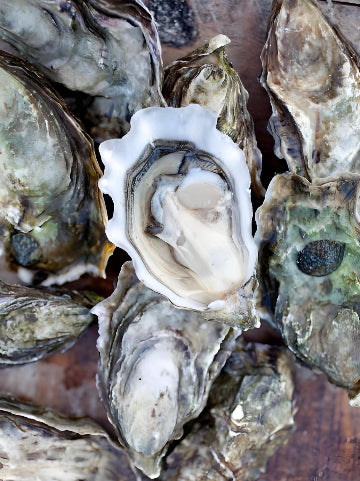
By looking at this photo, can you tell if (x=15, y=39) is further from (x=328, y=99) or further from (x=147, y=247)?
(x=328, y=99)

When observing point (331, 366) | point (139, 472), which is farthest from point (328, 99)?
point (139, 472)

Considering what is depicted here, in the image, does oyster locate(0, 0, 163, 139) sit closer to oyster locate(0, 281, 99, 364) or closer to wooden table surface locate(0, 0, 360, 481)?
wooden table surface locate(0, 0, 360, 481)

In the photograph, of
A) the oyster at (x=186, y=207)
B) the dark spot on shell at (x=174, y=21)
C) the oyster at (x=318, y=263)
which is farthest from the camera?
the dark spot on shell at (x=174, y=21)

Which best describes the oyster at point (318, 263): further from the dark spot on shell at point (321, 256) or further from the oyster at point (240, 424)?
the oyster at point (240, 424)

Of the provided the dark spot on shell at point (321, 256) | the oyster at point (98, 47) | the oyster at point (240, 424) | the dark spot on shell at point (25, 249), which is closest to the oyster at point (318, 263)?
the dark spot on shell at point (321, 256)

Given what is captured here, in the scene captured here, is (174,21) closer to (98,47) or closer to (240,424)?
(98,47)

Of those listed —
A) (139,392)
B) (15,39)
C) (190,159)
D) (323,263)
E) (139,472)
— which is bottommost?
(139,472)

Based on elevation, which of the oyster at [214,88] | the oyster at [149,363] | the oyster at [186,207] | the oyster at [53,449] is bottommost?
the oyster at [53,449]

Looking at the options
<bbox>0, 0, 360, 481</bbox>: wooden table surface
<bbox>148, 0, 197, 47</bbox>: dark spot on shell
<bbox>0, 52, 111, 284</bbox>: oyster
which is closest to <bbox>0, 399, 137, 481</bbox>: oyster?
<bbox>0, 0, 360, 481</bbox>: wooden table surface
